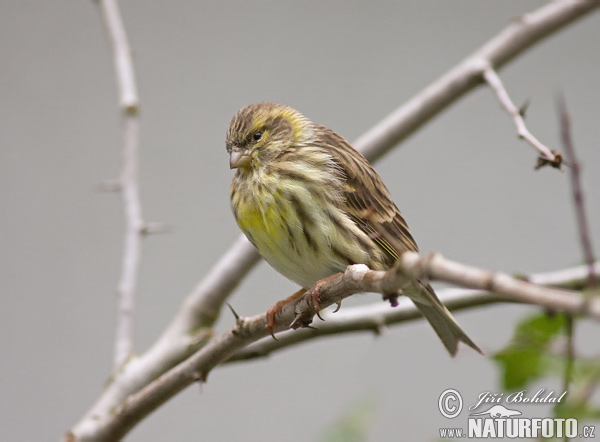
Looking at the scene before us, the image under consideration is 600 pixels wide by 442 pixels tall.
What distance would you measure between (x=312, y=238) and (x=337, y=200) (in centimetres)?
16

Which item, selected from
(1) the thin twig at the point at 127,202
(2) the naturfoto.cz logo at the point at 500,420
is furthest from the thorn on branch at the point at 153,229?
(2) the naturfoto.cz logo at the point at 500,420

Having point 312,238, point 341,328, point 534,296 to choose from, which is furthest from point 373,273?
point 341,328

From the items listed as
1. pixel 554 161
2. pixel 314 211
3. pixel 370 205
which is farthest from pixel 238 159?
pixel 554 161

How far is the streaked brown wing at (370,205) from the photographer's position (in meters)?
2.08

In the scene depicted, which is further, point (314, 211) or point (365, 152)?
point (365, 152)

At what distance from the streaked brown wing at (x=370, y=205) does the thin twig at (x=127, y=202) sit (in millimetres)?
833

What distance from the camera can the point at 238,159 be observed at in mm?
2213

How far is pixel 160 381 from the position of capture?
70.5 inches

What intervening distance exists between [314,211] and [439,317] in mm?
513

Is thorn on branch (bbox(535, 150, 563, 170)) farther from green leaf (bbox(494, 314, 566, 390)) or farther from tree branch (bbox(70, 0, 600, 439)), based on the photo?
tree branch (bbox(70, 0, 600, 439))

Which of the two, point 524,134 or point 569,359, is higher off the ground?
point 524,134

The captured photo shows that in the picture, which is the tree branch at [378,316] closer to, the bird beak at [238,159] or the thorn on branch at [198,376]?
the thorn on branch at [198,376]

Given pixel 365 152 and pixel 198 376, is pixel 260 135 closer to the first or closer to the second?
pixel 365 152

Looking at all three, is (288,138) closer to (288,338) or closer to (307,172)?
(307,172)
